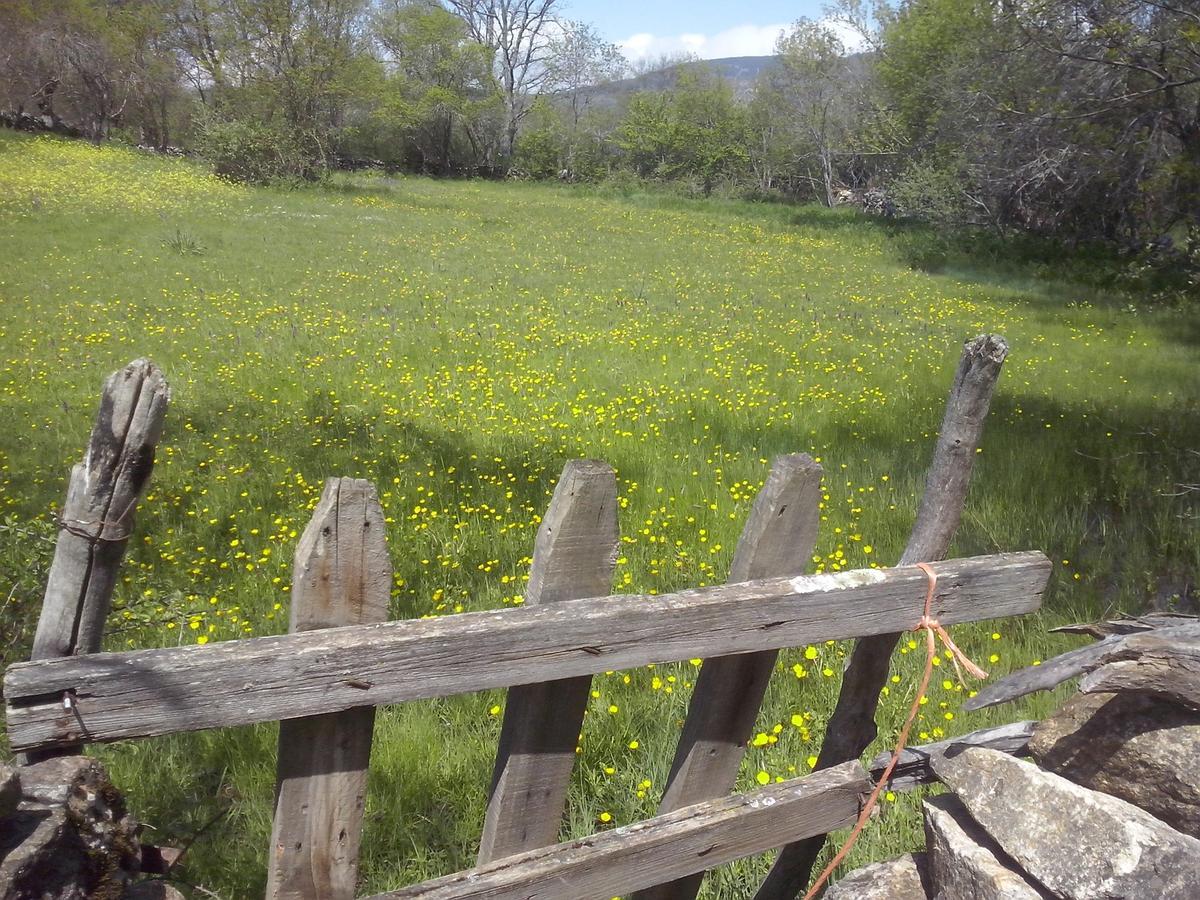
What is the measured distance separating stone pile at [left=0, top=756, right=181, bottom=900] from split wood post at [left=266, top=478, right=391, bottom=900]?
31cm

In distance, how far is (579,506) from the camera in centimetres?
195

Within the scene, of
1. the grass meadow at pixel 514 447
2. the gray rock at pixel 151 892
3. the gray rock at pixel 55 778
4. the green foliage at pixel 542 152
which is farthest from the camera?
the green foliage at pixel 542 152

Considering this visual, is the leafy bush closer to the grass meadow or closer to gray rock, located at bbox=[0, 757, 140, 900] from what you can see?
the grass meadow

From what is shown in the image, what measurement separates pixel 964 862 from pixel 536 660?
1.23 metres

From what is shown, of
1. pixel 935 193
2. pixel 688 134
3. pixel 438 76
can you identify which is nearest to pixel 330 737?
pixel 935 193

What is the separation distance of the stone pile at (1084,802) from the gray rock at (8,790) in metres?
2.06

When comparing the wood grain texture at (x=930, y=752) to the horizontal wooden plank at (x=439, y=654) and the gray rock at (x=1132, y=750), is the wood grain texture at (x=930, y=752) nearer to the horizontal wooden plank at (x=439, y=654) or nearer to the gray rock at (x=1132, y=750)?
the gray rock at (x=1132, y=750)

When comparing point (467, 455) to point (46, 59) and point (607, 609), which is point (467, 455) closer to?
point (607, 609)

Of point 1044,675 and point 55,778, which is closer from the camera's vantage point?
point 55,778

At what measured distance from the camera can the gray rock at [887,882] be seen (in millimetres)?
2541

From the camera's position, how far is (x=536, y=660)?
1.93 meters

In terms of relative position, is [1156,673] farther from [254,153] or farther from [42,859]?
[254,153]

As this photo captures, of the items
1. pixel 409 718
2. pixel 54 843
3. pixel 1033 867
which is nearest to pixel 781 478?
pixel 1033 867

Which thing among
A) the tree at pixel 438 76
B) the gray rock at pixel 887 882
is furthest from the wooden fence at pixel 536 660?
the tree at pixel 438 76
